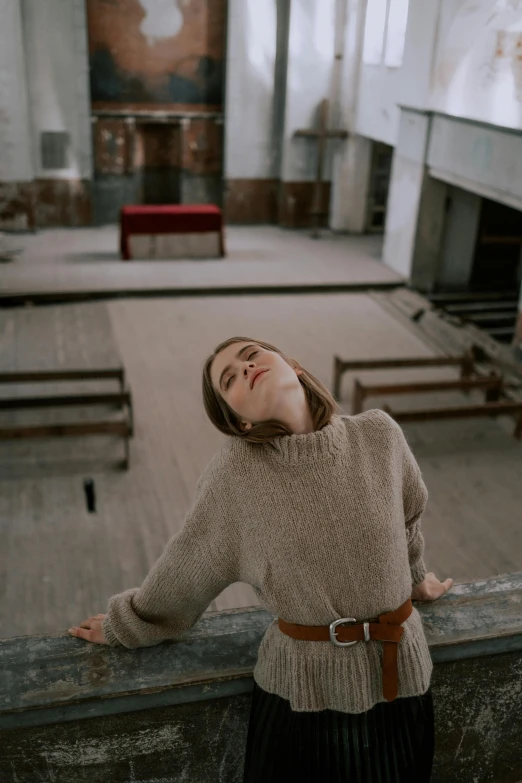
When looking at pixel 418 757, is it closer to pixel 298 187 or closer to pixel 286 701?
pixel 286 701

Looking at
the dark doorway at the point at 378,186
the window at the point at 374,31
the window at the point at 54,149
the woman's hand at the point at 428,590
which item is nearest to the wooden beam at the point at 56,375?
the woman's hand at the point at 428,590

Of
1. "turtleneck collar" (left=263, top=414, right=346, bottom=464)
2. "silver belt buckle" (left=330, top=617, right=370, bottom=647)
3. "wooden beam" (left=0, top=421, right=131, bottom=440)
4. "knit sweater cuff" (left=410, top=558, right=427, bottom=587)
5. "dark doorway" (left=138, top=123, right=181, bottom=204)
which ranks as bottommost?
"wooden beam" (left=0, top=421, right=131, bottom=440)

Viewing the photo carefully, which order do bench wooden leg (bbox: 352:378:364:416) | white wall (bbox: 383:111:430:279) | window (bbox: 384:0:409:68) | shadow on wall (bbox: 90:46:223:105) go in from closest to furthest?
1. bench wooden leg (bbox: 352:378:364:416)
2. white wall (bbox: 383:111:430:279)
3. window (bbox: 384:0:409:68)
4. shadow on wall (bbox: 90:46:223:105)

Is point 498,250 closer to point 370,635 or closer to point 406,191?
point 406,191

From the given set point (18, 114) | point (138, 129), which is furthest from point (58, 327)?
point (138, 129)

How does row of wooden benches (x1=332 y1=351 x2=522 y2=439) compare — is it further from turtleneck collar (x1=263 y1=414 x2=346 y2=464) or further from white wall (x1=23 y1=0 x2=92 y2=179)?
white wall (x1=23 y1=0 x2=92 y2=179)

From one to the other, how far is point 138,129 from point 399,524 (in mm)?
13773

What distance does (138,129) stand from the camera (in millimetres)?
14234

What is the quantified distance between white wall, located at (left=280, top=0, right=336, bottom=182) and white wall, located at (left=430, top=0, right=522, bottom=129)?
392cm

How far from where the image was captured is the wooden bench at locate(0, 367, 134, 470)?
241 inches

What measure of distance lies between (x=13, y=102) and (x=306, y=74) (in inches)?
207

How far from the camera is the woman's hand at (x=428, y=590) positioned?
2137mm

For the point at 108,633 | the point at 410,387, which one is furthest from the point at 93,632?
the point at 410,387

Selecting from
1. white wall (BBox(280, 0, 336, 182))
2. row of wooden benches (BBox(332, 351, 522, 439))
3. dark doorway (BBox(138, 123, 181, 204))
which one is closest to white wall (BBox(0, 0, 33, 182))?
dark doorway (BBox(138, 123, 181, 204))
